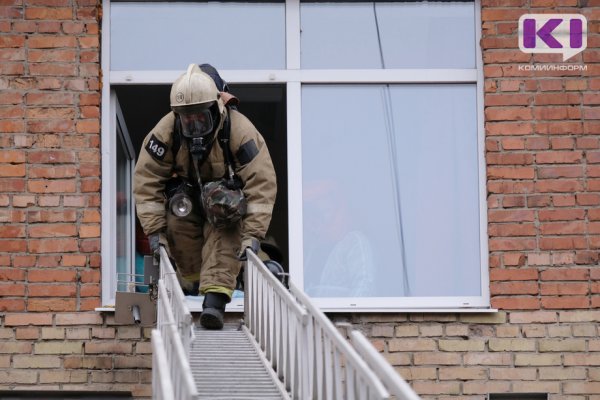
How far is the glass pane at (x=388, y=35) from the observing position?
10141 millimetres

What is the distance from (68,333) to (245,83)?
1.95 metres

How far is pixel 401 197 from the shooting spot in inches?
395

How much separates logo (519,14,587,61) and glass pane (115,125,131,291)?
2672mm

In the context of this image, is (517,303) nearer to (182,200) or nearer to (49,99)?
(182,200)

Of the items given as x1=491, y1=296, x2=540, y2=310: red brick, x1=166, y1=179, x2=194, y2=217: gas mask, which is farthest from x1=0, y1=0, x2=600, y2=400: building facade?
x1=166, y1=179, x2=194, y2=217: gas mask

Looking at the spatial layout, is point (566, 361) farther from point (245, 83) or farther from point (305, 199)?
point (245, 83)

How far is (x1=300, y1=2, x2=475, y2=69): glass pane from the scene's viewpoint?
10.1m

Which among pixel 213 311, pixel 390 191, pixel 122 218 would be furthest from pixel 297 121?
pixel 213 311

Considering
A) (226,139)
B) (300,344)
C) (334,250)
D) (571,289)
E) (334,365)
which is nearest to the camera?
(334,365)

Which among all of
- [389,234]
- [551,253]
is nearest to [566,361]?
[551,253]

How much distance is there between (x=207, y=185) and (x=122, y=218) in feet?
6.49

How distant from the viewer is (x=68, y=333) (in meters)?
9.62

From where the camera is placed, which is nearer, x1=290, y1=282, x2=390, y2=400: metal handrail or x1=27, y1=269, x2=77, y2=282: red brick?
x1=290, y1=282, x2=390, y2=400: metal handrail

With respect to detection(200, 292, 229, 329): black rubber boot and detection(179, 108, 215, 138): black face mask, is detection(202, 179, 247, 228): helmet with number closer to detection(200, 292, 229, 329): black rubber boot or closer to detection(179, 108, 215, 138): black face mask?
detection(179, 108, 215, 138): black face mask
